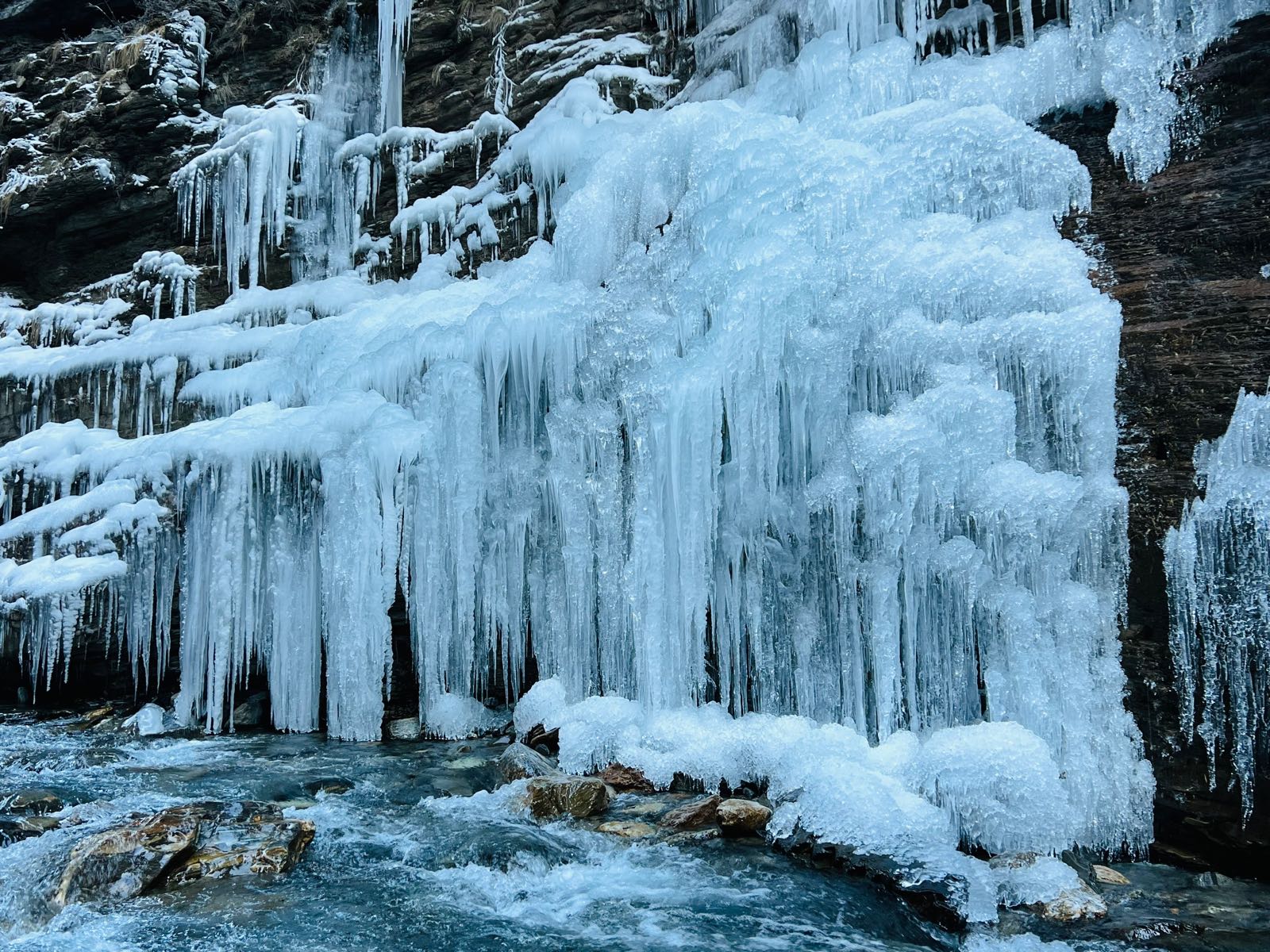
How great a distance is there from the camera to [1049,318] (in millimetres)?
5566

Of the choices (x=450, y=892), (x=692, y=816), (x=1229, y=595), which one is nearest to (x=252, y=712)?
(x=450, y=892)

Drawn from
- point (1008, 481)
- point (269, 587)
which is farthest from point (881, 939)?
point (269, 587)

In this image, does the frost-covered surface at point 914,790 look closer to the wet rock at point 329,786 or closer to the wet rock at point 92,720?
the wet rock at point 329,786

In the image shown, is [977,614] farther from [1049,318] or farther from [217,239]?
[217,239]

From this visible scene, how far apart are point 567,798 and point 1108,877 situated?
323cm

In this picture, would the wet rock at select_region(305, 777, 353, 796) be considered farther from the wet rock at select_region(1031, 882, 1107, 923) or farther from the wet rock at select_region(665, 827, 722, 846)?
the wet rock at select_region(1031, 882, 1107, 923)

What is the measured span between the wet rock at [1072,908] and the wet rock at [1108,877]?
0.31 m

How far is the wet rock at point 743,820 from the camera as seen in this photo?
5410 mm

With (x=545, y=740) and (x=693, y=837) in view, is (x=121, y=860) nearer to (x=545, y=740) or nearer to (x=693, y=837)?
(x=693, y=837)

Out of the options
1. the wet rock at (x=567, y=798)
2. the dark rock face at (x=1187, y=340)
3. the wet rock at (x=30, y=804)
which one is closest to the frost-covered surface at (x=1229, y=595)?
the dark rock face at (x=1187, y=340)

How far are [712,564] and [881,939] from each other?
10.5 feet

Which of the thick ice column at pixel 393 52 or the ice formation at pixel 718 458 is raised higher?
the thick ice column at pixel 393 52

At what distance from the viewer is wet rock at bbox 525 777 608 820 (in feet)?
18.9

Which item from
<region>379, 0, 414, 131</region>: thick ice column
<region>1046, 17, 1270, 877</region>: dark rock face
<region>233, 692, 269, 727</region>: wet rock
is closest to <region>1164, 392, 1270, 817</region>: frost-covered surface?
<region>1046, 17, 1270, 877</region>: dark rock face
